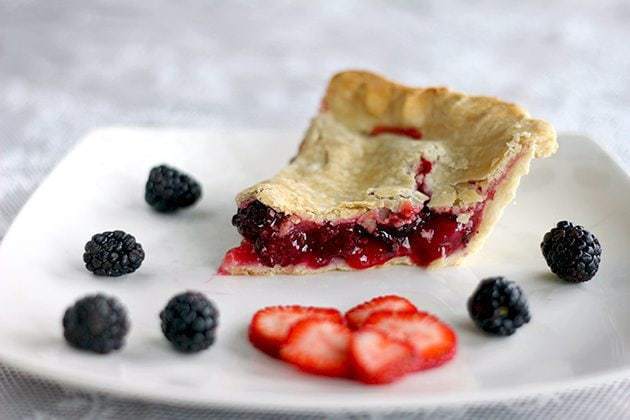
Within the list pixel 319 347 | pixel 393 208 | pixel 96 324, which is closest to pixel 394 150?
pixel 393 208

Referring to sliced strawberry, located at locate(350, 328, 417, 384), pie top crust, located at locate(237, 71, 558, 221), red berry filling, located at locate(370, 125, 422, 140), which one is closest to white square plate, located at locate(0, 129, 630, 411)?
sliced strawberry, located at locate(350, 328, 417, 384)

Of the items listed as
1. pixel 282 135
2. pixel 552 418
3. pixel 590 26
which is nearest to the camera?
pixel 552 418

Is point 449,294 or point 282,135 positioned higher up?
point 282,135

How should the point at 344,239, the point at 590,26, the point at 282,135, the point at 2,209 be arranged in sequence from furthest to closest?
the point at 590,26
the point at 282,135
the point at 2,209
the point at 344,239

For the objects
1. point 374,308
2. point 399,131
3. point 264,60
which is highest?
point 264,60

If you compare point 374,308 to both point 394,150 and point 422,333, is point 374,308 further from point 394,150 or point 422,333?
point 394,150

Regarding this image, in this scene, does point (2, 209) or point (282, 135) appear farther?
point (282, 135)

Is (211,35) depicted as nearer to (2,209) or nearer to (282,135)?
(282,135)

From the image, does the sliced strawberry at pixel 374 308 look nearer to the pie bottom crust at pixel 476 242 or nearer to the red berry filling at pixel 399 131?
the pie bottom crust at pixel 476 242

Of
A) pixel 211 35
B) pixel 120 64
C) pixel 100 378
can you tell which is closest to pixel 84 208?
pixel 100 378
